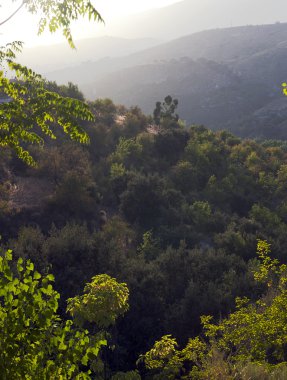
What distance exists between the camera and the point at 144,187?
17938mm

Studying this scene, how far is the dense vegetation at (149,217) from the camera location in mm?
10930

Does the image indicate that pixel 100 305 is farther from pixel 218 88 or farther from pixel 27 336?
pixel 218 88

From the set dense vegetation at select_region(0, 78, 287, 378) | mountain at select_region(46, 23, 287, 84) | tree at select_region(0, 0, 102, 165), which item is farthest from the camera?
mountain at select_region(46, 23, 287, 84)

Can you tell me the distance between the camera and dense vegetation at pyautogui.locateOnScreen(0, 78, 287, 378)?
35.9 feet

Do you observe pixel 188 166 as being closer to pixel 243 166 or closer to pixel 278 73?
pixel 243 166

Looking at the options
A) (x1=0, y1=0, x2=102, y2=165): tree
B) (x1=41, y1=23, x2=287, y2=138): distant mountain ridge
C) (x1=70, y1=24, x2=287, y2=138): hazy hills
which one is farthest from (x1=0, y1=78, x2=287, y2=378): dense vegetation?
(x1=70, y1=24, x2=287, y2=138): hazy hills

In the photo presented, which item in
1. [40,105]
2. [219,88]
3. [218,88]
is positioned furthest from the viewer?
[218,88]

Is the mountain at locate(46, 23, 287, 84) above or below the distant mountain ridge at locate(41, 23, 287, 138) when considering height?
above

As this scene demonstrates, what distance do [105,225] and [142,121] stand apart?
13.4 m

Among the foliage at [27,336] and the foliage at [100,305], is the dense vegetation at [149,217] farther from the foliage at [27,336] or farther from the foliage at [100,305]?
the foliage at [27,336]

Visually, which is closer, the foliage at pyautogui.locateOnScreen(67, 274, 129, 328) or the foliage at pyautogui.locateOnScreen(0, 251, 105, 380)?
the foliage at pyautogui.locateOnScreen(0, 251, 105, 380)

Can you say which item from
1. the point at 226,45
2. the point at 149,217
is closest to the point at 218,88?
the point at 226,45

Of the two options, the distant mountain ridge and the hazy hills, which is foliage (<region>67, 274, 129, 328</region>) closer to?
the distant mountain ridge

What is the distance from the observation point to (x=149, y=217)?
17156 mm
